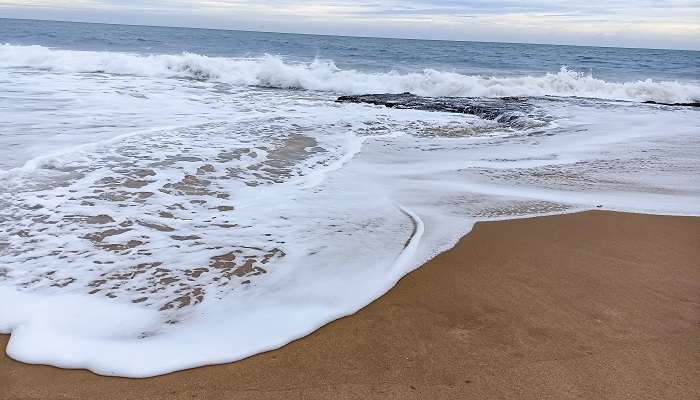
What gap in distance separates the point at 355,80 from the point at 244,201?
1829 cm

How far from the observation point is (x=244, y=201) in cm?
501

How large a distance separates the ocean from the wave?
7980 millimetres

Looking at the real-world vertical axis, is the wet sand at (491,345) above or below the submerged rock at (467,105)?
below

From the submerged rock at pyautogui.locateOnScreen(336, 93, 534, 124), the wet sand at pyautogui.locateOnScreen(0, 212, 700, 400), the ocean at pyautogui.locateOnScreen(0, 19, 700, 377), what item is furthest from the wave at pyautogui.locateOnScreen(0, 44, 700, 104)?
the wet sand at pyautogui.locateOnScreen(0, 212, 700, 400)

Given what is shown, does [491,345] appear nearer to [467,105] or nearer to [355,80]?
[467,105]

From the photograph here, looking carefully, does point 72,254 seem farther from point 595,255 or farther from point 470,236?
point 595,255

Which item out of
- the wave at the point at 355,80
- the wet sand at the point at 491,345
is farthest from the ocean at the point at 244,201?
the wave at the point at 355,80

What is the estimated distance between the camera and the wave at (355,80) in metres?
20.2

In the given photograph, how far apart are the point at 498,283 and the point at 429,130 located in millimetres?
7112

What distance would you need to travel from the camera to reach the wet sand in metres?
2.30

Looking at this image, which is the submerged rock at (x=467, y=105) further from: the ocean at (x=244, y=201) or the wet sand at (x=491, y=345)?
the wet sand at (x=491, y=345)

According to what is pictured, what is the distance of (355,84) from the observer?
2123cm

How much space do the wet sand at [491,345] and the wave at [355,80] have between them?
17025 mm

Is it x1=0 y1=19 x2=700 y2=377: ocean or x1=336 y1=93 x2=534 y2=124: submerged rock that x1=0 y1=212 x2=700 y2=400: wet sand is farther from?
x1=336 y1=93 x2=534 y2=124: submerged rock
